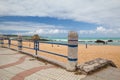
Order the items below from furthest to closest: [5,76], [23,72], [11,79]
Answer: [23,72] → [5,76] → [11,79]

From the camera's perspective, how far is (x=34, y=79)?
5.62 m

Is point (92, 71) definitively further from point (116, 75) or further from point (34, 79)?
point (34, 79)

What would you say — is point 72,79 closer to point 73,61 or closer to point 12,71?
point 73,61

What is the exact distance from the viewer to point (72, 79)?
5.65m

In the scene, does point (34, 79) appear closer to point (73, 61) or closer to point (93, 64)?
point (73, 61)

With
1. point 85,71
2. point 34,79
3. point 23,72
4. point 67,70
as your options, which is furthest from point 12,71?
point 85,71

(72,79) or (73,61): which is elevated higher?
(73,61)

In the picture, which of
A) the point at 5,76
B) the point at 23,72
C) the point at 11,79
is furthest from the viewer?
the point at 23,72

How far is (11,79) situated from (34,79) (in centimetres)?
81

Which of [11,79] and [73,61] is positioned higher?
[73,61]

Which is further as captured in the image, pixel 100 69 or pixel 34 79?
pixel 100 69

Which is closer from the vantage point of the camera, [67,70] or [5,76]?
[5,76]

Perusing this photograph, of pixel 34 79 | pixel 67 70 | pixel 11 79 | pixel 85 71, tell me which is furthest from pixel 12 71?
pixel 85 71

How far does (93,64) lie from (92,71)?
0.57 metres
